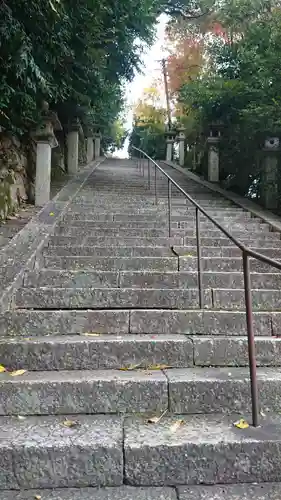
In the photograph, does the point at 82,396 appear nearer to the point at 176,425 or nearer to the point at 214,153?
the point at 176,425

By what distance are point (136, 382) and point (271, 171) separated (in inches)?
216

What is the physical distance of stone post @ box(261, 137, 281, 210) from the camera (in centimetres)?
693

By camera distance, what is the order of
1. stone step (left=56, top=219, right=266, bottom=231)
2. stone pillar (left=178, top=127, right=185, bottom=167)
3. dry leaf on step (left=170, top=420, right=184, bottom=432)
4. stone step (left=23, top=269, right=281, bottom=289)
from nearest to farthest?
1. dry leaf on step (left=170, top=420, right=184, bottom=432)
2. stone step (left=23, top=269, right=281, bottom=289)
3. stone step (left=56, top=219, right=266, bottom=231)
4. stone pillar (left=178, top=127, right=185, bottom=167)

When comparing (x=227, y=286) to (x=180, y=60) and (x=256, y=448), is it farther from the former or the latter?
(x=180, y=60)

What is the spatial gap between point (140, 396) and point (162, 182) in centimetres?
825

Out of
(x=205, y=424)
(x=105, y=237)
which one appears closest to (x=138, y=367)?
(x=205, y=424)

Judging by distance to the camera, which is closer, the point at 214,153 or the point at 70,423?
the point at 70,423

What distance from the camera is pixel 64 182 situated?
9430 millimetres

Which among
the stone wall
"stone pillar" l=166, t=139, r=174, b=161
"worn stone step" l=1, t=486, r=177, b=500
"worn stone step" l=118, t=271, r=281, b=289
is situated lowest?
"worn stone step" l=1, t=486, r=177, b=500

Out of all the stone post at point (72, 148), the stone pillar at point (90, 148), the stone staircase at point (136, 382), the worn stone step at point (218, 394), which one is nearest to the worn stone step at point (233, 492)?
the stone staircase at point (136, 382)

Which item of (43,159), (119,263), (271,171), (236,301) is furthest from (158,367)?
(271,171)

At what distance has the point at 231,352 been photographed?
9.12ft

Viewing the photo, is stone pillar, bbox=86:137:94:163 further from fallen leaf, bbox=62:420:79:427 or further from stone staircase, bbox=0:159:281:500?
fallen leaf, bbox=62:420:79:427

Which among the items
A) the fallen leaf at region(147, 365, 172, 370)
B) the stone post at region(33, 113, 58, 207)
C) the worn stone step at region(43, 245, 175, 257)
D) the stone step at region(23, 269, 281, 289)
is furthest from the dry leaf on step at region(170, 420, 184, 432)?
the stone post at region(33, 113, 58, 207)
